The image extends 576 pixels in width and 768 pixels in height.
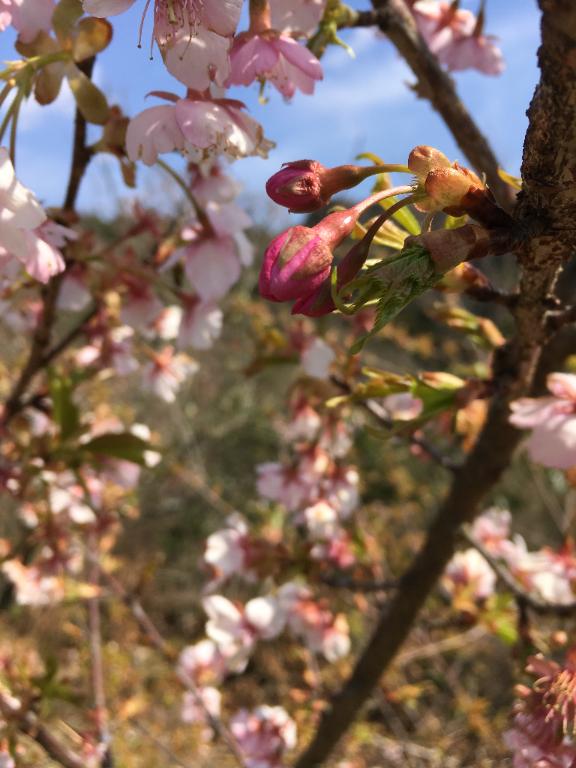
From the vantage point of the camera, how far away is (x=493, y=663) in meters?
3.83

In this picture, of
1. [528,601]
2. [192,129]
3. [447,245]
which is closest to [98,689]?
[528,601]

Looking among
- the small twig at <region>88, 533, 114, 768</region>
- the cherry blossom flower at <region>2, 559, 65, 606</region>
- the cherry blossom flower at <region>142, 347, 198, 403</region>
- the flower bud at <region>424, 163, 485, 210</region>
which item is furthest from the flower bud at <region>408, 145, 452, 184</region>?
the cherry blossom flower at <region>2, 559, 65, 606</region>

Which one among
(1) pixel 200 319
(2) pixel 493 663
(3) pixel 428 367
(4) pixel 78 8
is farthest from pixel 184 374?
(3) pixel 428 367

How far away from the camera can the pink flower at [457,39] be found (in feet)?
3.30

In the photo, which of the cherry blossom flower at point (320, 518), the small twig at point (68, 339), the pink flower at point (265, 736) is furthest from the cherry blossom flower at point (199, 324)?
the pink flower at point (265, 736)

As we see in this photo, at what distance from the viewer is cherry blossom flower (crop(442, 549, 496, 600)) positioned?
1.29 m

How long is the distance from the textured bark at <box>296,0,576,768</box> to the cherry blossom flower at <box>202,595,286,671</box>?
184mm

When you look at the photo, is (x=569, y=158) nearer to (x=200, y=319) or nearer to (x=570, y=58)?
(x=570, y=58)

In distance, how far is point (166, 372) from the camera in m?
1.32

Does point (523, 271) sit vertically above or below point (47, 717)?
above

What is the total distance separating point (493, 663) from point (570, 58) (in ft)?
13.3

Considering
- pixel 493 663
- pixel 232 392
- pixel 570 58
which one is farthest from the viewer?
pixel 232 392

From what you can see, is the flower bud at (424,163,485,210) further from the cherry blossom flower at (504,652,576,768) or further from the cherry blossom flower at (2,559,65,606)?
the cherry blossom flower at (2,559,65,606)

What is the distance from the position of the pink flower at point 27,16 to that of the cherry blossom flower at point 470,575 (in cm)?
107
